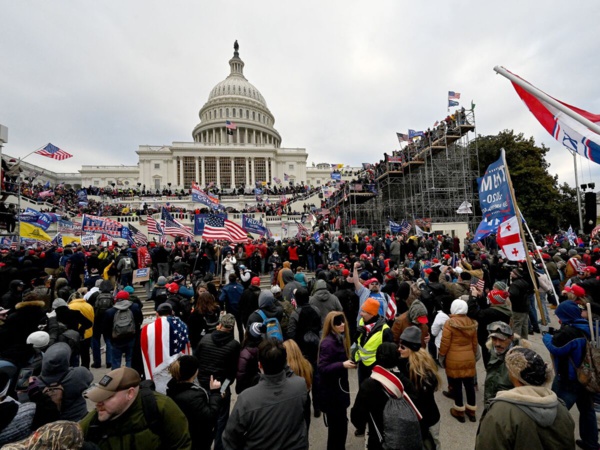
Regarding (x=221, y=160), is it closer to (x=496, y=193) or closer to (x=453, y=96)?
(x=453, y=96)

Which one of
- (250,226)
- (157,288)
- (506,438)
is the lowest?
(506,438)

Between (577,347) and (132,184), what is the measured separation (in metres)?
74.2

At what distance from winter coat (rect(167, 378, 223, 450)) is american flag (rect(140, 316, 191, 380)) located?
0.99 m

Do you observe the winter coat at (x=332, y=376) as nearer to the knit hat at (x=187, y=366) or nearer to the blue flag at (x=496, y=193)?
the knit hat at (x=187, y=366)

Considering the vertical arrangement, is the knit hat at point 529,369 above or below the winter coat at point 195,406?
above

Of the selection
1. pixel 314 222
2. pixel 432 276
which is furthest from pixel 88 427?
pixel 314 222

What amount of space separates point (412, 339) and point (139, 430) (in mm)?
2156

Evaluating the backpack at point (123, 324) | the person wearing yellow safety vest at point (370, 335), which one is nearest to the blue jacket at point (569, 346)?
the person wearing yellow safety vest at point (370, 335)

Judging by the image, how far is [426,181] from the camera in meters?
22.1

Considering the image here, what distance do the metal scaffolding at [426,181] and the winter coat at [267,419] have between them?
783 inches

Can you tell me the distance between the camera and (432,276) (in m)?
6.07

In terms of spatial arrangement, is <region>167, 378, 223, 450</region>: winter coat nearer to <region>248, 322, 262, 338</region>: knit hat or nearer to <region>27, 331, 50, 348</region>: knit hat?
<region>248, 322, 262, 338</region>: knit hat

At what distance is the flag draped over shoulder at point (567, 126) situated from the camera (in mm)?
3523

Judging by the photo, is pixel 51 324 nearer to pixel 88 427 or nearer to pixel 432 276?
pixel 88 427
